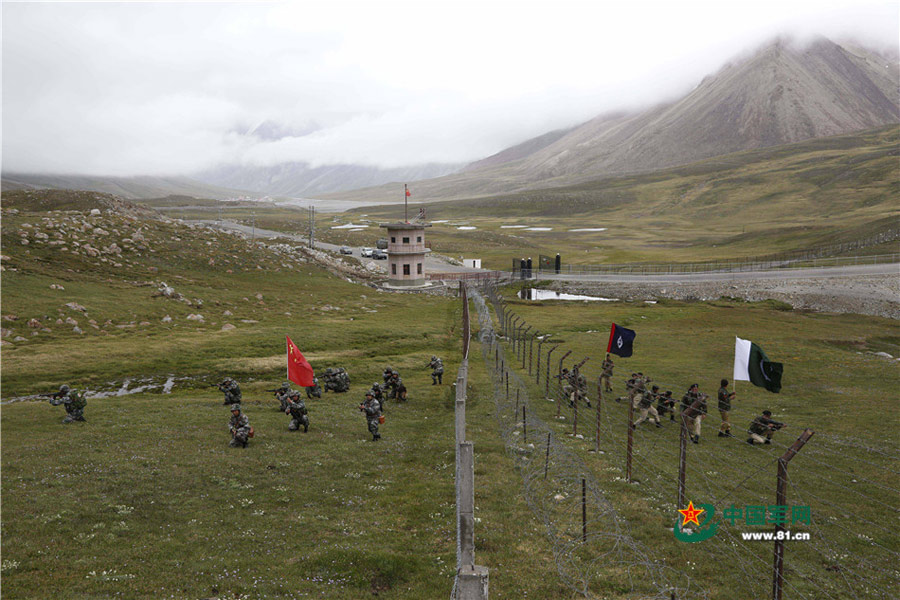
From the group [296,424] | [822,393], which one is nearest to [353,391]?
[296,424]

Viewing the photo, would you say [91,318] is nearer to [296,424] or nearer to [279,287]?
[279,287]

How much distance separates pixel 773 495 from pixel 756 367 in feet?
15.7

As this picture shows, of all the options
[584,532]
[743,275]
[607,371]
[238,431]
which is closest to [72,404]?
[238,431]

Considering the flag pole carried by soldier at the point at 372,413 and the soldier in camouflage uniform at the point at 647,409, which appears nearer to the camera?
the flag pole carried by soldier at the point at 372,413

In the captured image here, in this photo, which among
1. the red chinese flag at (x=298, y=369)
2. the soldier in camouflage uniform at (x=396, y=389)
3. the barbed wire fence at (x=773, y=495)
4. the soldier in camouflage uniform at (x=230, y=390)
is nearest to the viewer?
the barbed wire fence at (x=773, y=495)

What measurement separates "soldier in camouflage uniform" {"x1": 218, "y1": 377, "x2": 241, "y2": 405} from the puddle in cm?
6583

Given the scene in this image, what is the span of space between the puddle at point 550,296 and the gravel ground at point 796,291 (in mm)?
1596

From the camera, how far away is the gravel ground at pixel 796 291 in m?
72.7

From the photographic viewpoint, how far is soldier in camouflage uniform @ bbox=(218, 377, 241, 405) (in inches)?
1118

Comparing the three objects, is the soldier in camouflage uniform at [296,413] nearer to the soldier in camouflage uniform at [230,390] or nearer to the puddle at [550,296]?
the soldier in camouflage uniform at [230,390]

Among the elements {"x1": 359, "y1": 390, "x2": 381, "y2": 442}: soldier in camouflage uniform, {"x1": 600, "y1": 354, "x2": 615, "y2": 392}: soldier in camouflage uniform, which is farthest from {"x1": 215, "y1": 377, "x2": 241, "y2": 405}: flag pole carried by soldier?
{"x1": 600, "y1": 354, "x2": 615, "y2": 392}: soldier in camouflage uniform

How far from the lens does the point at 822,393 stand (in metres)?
32.8

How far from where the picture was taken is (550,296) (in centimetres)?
9294

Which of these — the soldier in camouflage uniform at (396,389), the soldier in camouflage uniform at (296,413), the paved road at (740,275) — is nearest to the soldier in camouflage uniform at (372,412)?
the soldier in camouflage uniform at (296,413)
